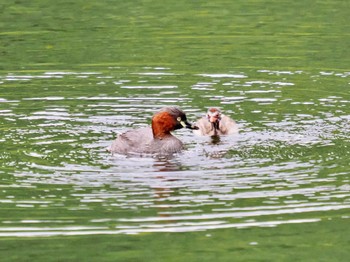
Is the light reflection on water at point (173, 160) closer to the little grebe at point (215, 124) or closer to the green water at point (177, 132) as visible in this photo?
the green water at point (177, 132)

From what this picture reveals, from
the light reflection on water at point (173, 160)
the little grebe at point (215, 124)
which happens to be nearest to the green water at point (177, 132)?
the light reflection on water at point (173, 160)

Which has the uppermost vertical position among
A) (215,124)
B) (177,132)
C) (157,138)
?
(157,138)

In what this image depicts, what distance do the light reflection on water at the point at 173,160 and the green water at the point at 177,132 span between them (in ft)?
0.09

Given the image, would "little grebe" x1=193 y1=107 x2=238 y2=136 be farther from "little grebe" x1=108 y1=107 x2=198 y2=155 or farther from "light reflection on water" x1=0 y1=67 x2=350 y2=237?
"little grebe" x1=108 y1=107 x2=198 y2=155

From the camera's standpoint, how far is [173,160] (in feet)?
45.3

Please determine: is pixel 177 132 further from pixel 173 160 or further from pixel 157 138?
pixel 173 160

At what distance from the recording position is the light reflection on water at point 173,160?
11.3m

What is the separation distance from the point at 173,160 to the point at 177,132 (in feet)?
7.87

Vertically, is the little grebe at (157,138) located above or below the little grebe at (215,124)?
above

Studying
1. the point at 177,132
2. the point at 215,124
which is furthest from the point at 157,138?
the point at 177,132

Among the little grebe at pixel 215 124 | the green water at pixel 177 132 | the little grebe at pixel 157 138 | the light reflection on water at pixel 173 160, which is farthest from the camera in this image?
the little grebe at pixel 215 124

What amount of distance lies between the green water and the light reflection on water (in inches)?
1.0

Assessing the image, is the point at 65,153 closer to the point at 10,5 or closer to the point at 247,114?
the point at 247,114

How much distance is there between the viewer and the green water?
1073 centimetres
